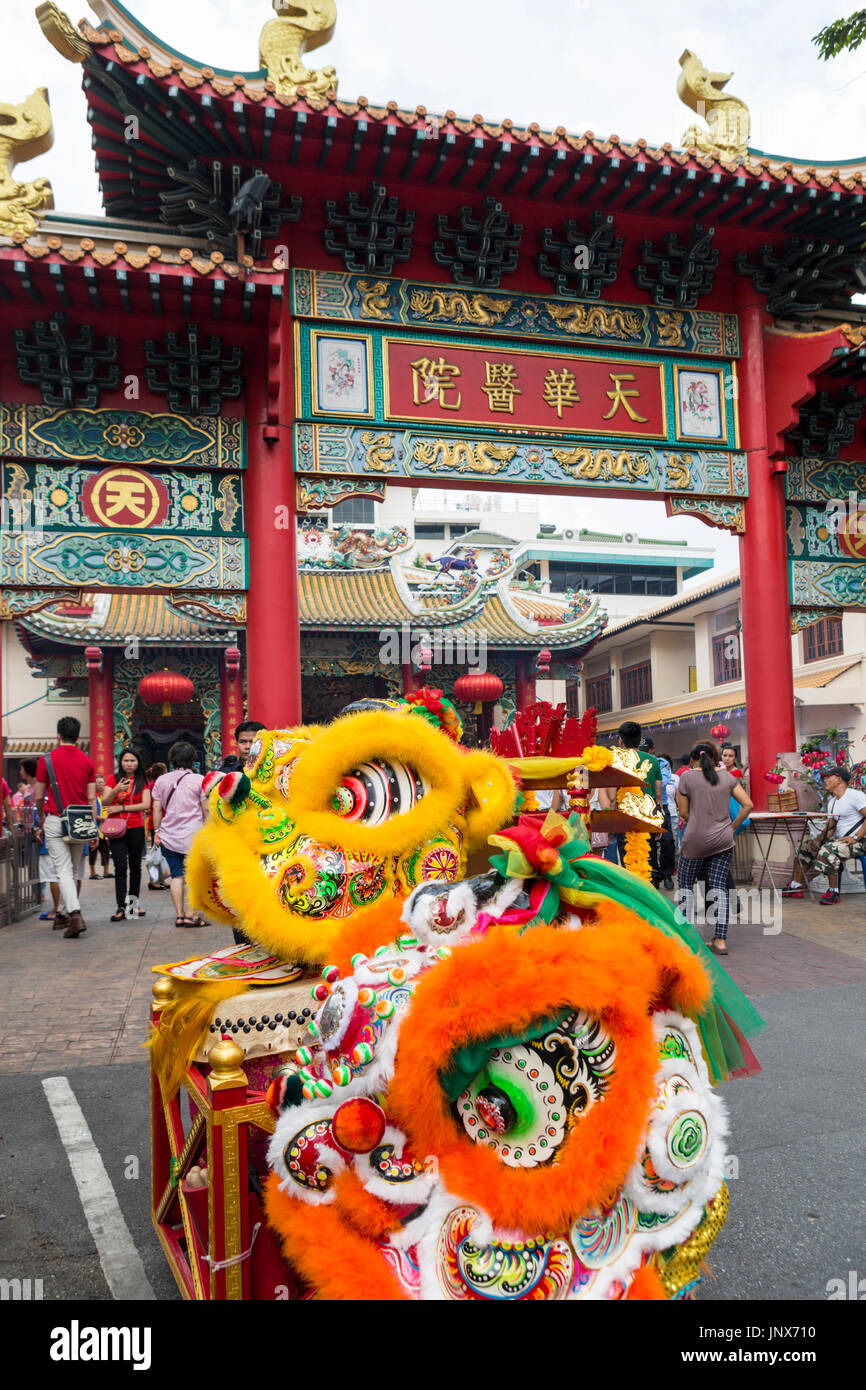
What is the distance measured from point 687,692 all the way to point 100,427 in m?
22.3

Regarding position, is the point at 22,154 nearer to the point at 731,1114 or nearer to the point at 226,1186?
the point at 226,1186

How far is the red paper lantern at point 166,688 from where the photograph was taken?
15.0m

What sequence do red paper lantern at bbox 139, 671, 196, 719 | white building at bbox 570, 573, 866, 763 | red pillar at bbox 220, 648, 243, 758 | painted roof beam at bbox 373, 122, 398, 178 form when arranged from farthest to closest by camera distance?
white building at bbox 570, 573, 866, 763
red pillar at bbox 220, 648, 243, 758
red paper lantern at bbox 139, 671, 196, 719
painted roof beam at bbox 373, 122, 398, 178

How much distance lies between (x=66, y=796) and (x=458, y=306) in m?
5.49

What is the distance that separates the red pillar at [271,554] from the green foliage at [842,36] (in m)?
4.20

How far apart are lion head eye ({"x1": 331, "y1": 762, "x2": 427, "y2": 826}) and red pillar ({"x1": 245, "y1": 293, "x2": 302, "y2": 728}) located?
5.03 meters

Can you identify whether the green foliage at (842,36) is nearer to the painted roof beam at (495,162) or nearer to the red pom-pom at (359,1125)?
the painted roof beam at (495,162)

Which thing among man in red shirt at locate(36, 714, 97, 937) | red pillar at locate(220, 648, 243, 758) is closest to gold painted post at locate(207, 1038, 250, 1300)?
man in red shirt at locate(36, 714, 97, 937)

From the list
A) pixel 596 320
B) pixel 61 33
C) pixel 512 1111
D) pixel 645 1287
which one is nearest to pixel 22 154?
pixel 61 33

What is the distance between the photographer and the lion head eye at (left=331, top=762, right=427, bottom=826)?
7.57 feet

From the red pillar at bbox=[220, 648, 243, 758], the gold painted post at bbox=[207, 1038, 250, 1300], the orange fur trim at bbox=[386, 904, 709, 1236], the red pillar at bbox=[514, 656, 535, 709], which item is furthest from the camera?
the red pillar at bbox=[514, 656, 535, 709]

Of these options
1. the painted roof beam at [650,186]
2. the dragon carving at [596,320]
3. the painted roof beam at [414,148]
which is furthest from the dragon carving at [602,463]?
the painted roof beam at [414,148]

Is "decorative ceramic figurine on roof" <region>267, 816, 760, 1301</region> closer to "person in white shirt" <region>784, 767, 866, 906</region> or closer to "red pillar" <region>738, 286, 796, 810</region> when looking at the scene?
"person in white shirt" <region>784, 767, 866, 906</region>

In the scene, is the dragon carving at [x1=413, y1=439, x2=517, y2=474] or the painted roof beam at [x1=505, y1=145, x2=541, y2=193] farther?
the dragon carving at [x1=413, y1=439, x2=517, y2=474]
